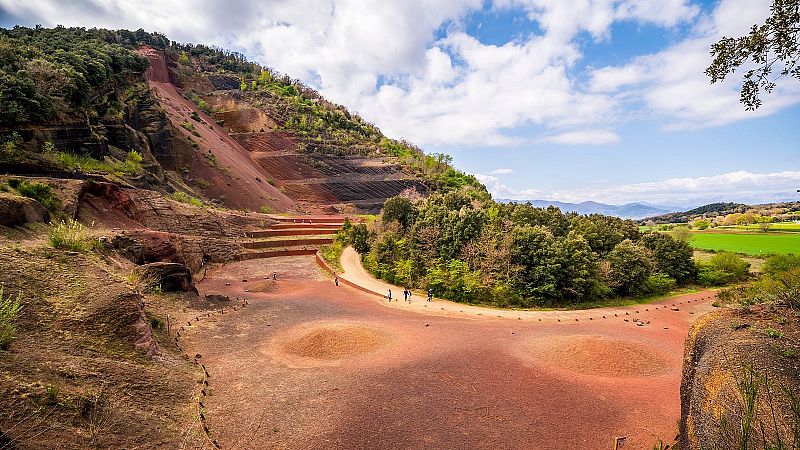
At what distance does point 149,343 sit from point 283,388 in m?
3.46

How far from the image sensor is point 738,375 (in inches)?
192

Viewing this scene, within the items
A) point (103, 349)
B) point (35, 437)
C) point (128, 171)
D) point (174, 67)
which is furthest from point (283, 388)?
point (174, 67)

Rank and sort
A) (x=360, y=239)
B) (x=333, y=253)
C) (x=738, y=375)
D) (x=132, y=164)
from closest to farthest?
(x=738, y=375), (x=132, y=164), (x=360, y=239), (x=333, y=253)

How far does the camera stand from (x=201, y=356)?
11.1 meters

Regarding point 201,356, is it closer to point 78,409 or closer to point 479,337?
point 78,409

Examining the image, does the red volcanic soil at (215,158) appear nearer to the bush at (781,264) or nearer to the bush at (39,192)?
the bush at (39,192)

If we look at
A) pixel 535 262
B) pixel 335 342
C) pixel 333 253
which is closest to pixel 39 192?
pixel 335 342

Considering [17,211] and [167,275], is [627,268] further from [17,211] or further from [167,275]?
[17,211]

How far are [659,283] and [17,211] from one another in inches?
1199

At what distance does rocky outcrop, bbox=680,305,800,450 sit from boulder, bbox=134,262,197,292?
1633 centimetres

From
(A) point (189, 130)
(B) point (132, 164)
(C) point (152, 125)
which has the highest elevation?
(A) point (189, 130)

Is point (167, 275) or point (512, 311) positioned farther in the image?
point (512, 311)

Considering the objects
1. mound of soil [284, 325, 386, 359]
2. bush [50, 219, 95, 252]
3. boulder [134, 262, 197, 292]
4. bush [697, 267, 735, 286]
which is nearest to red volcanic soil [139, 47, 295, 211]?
boulder [134, 262, 197, 292]

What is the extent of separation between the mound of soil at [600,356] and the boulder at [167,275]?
1424cm
